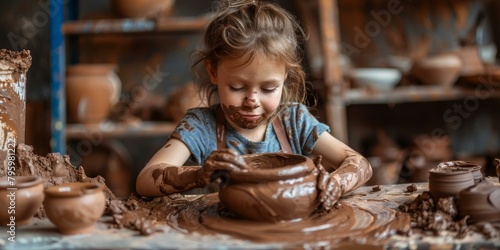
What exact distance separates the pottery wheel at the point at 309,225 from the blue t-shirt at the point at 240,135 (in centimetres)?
50

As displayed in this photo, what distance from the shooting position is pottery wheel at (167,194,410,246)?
5.97 feet

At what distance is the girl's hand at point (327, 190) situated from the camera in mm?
1992

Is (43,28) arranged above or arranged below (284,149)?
above

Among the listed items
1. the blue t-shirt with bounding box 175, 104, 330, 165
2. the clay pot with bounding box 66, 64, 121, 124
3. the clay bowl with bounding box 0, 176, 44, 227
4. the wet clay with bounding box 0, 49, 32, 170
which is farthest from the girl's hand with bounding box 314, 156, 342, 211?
the clay pot with bounding box 66, 64, 121, 124

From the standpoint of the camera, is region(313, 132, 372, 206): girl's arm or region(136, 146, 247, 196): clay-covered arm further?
region(313, 132, 372, 206): girl's arm

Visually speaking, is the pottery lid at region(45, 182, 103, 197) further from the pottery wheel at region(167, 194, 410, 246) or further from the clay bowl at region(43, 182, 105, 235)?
the pottery wheel at region(167, 194, 410, 246)

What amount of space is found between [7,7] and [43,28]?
324mm

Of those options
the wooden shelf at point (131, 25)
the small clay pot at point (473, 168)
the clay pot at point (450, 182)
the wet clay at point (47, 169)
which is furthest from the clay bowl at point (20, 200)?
the wooden shelf at point (131, 25)

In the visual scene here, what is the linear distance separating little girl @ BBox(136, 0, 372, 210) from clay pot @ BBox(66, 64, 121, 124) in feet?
6.57

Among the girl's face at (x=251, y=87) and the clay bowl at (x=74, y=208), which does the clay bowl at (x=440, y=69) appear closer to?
the girl's face at (x=251, y=87)

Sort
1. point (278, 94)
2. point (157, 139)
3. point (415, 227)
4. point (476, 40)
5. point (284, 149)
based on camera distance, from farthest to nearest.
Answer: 1. point (157, 139)
2. point (476, 40)
3. point (284, 149)
4. point (278, 94)
5. point (415, 227)

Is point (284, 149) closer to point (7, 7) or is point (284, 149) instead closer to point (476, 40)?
point (476, 40)

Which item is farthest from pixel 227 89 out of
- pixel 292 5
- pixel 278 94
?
pixel 292 5

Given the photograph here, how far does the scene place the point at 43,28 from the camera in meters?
5.03
